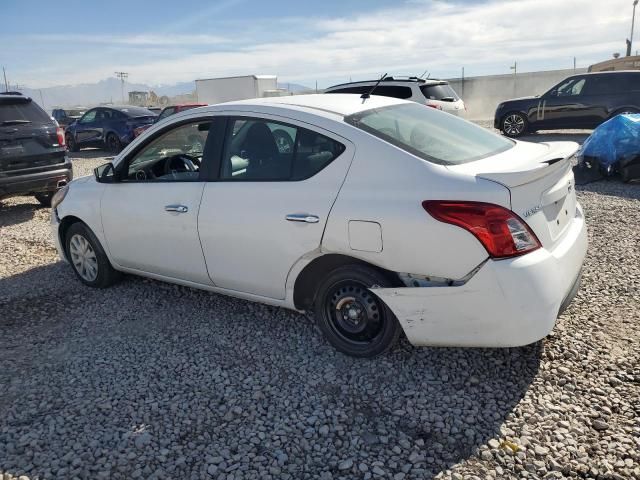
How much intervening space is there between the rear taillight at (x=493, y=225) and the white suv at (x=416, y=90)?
10259 mm

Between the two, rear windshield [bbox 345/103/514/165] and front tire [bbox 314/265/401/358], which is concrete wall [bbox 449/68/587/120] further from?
front tire [bbox 314/265/401/358]

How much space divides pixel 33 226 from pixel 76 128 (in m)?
11.7

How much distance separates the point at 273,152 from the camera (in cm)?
350

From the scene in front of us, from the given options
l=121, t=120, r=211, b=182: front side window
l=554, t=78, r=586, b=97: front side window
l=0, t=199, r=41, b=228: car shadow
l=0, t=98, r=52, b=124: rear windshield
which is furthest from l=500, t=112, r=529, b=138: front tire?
l=121, t=120, r=211, b=182: front side window

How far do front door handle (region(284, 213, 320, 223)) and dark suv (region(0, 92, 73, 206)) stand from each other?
6.02 meters

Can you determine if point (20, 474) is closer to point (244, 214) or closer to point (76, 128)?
point (244, 214)

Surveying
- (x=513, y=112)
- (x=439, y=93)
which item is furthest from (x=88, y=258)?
(x=513, y=112)

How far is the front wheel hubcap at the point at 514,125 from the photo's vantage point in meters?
15.6

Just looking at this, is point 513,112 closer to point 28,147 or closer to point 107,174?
point 28,147

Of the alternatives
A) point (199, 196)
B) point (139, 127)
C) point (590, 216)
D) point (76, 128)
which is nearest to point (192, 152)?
point (199, 196)

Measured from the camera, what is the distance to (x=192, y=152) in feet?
14.5

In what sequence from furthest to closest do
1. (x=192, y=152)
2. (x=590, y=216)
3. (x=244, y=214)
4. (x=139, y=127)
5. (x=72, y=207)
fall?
(x=139, y=127) → (x=590, y=216) → (x=72, y=207) → (x=192, y=152) → (x=244, y=214)

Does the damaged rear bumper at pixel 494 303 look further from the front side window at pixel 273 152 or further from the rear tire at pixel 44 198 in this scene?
the rear tire at pixel 44 198

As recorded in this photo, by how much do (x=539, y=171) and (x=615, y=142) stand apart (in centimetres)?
667
